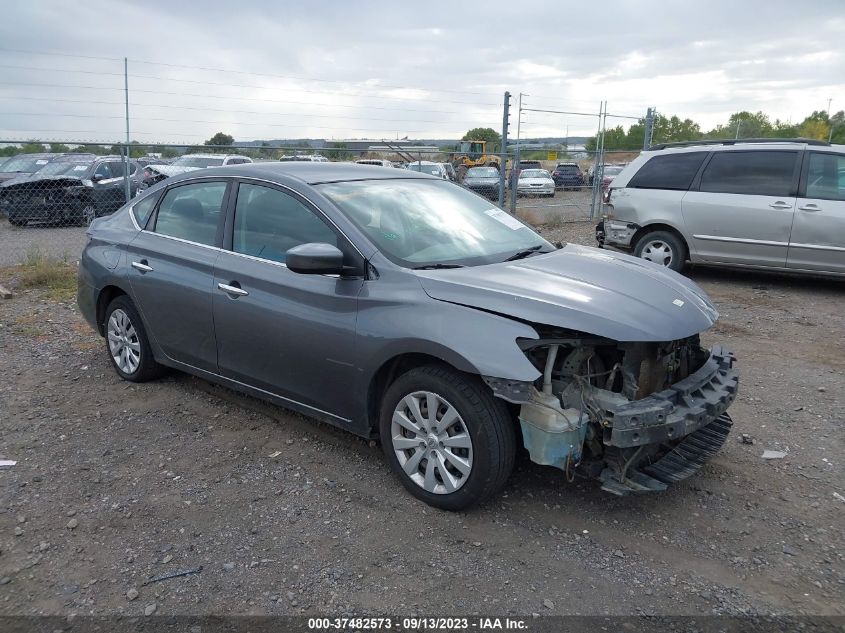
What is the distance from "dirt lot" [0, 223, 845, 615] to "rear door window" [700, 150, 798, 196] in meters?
4.20

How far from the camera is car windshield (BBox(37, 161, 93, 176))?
15180mm

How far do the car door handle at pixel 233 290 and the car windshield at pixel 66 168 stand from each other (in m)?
13.0

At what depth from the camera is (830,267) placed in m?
7.89

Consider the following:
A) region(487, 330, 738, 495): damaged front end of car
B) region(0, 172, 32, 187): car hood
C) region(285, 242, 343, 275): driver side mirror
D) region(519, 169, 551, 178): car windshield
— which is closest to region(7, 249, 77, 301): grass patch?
region(285, 242, 343, 275): driver side mirror

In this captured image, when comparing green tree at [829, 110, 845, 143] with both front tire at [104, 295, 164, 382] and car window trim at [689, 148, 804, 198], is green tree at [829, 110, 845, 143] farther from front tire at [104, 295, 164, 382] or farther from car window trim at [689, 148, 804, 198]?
front tire at [104, 295, 164, 382]

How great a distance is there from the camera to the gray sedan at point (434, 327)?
122 inches

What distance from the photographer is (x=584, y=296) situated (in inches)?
128

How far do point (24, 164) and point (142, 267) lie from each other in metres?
14.1

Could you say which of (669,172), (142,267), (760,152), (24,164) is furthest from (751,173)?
(24,164)

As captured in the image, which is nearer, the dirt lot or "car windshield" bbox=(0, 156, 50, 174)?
the dirt lot

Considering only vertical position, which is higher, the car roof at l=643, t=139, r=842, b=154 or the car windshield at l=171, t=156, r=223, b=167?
the car roof at l=643, t=139, r=842, b=154

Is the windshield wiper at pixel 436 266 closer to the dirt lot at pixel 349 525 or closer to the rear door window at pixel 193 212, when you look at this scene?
the dirt lot at pixel 349 525

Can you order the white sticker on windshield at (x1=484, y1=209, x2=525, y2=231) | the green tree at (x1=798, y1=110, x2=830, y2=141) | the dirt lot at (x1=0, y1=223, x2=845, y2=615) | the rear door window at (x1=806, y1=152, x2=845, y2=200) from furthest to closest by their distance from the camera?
1. the green tree at (x1=798, y1=110, x2=830, y2=141)
2. the rear door window at (x1=806, y1=152, x2=845, y2=200)
3. the white sticker on windshield at (x1=484, y1=209, x2=525, y2=231)
4. the dirt lot at (x1=0, y1=223, x2=845, y2=615)

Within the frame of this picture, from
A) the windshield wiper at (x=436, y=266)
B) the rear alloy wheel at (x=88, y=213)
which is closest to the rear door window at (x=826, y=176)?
the windshield wiper at (x=436, y=266)
